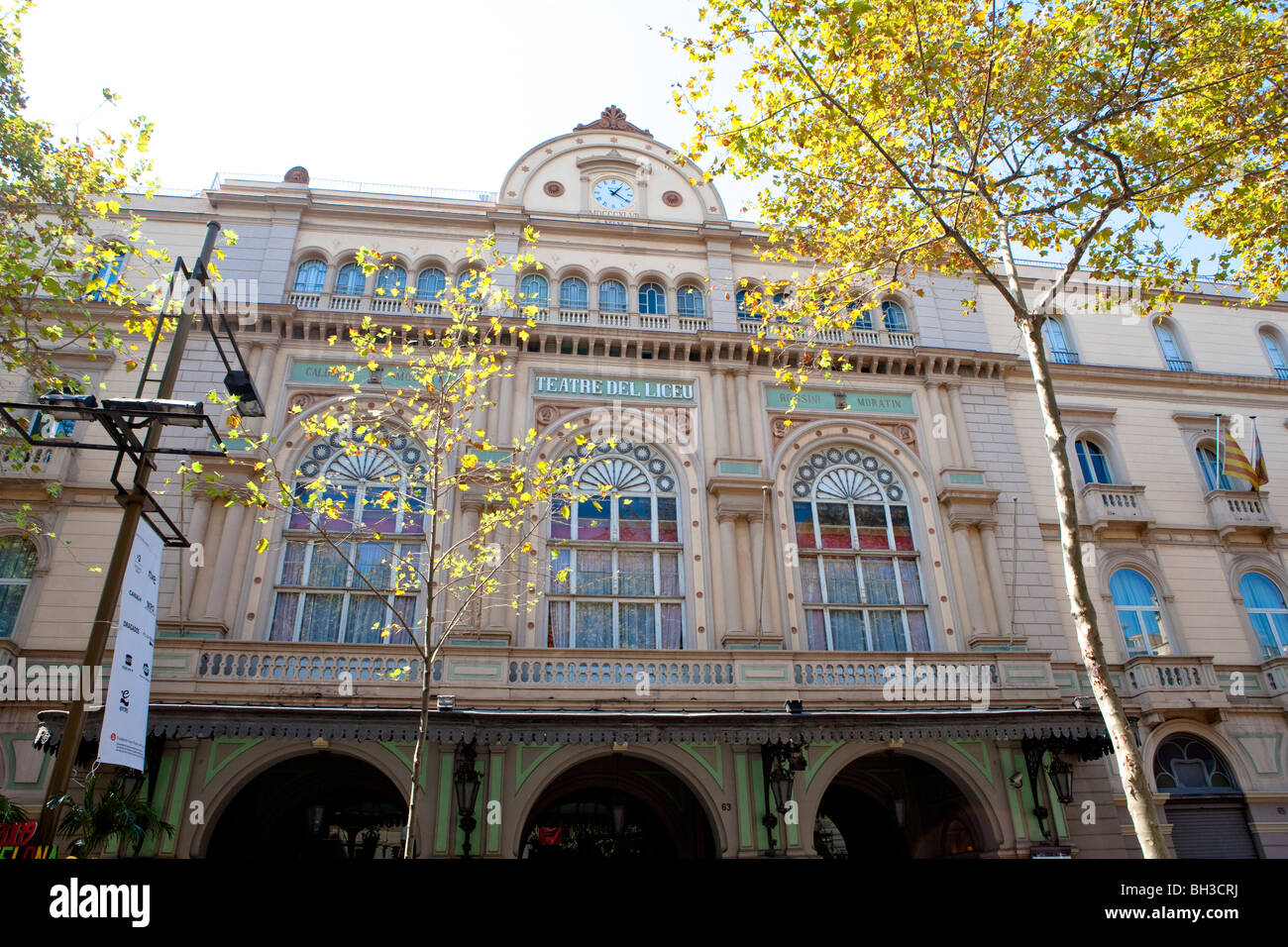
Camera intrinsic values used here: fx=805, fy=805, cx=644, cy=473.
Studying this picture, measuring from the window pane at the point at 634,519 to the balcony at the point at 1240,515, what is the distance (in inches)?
584

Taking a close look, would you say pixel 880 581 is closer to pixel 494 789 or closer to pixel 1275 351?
pixel 494 789

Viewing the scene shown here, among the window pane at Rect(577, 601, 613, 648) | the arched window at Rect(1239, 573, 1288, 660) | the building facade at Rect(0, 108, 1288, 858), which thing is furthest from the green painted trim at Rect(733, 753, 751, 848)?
the arched window at Rect(1239, 573, 1288, 660)

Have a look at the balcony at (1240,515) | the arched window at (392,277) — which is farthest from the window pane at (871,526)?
the arched window at (392,277)

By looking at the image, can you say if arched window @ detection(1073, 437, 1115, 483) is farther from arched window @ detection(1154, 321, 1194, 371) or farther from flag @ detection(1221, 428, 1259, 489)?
arched window @ detection(1154, 321, 1194, 371)

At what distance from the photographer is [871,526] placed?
19.8 m

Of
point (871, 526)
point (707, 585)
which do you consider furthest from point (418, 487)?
point (871, 526)

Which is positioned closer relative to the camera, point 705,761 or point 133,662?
point 133,662

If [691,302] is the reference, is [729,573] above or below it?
below

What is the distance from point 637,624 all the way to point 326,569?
6.97 meters

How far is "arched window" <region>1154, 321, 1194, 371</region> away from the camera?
23812 mm

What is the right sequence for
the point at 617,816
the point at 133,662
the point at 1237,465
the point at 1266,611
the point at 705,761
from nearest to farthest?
the point at 133,662 < the point at 705,761 < the point at 617,816 < the point at 1266,611 < the point at 1237,465

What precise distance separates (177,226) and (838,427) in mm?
18333
